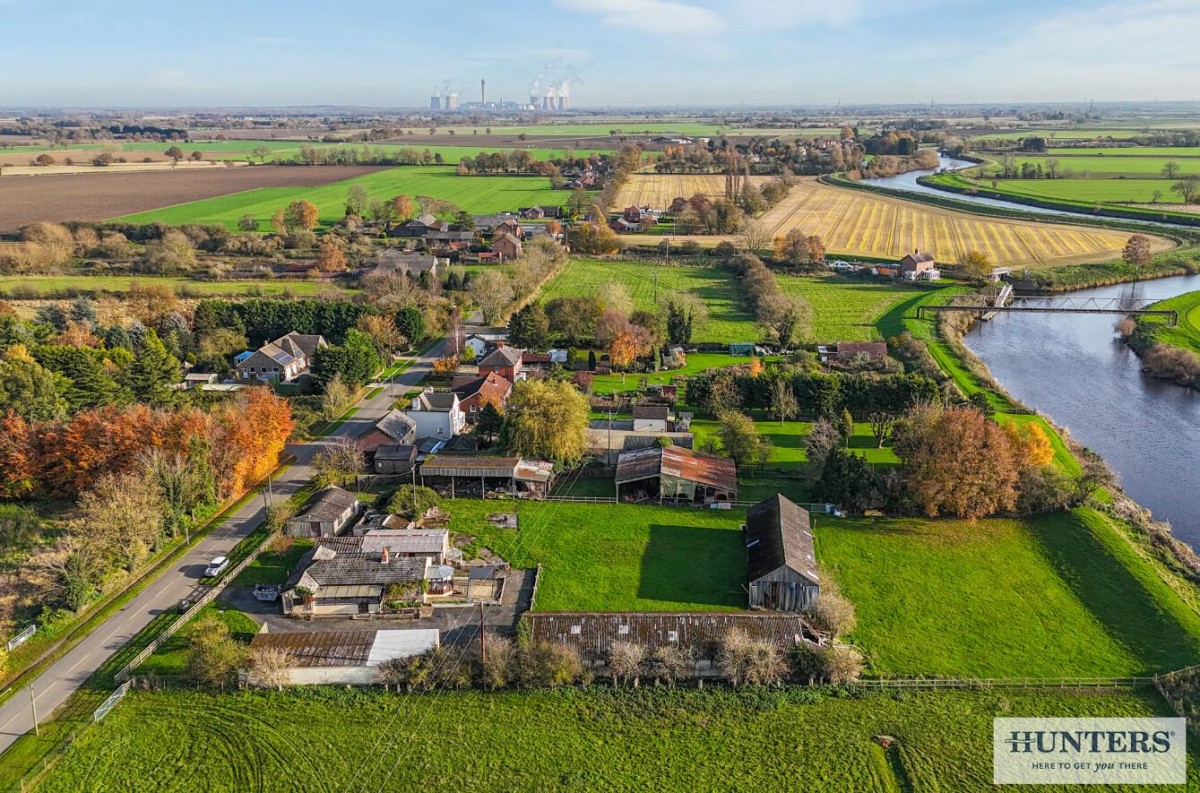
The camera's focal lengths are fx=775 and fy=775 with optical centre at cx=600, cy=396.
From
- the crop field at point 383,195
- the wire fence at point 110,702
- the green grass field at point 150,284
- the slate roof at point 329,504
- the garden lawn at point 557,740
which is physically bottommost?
the garden lawn at point 557,740

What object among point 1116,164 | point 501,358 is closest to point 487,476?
point 501,358

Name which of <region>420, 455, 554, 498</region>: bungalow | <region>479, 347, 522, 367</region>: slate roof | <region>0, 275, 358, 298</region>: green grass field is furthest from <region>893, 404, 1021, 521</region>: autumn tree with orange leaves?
<region>0, 275, 358, 298</region>: green grass field

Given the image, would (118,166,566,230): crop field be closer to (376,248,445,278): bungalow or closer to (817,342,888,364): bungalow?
(376,248,445,278): bungalow

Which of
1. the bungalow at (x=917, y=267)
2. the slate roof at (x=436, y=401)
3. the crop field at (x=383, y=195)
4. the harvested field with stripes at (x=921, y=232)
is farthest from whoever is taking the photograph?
the crop field at (x=383, y=195)

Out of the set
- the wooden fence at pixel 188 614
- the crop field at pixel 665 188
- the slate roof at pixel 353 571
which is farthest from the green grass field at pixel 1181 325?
the crop field at pixel 665 188

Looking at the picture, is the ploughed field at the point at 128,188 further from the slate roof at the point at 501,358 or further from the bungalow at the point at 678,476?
the bungalow at the point at 678,476

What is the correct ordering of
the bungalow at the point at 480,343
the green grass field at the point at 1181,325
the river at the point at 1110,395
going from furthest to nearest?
the green grass field at the point at 1181,325 → the bungalow at the point at 480,343 → the river at the point at 1110,395
